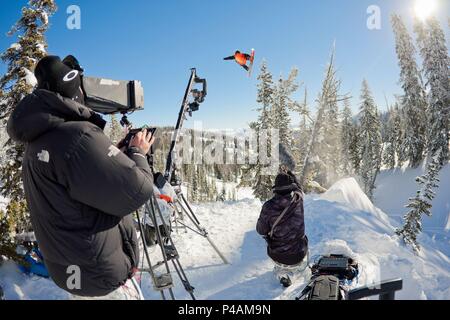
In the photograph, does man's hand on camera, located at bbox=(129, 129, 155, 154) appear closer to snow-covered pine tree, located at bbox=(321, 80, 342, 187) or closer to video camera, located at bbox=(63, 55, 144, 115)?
video camera, located at bbox=(63, 55, 144, 115)

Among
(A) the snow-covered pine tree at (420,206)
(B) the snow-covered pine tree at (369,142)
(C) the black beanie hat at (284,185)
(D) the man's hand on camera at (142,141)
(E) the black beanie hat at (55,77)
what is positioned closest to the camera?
(E) the black beanie hat at (55,77)

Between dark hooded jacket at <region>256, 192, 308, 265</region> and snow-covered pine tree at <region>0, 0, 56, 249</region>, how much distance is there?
7.31m

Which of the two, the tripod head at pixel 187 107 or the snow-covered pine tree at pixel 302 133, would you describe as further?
the snow-covered pine tree at pixel 302 133

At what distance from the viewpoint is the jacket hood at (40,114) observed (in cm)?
196

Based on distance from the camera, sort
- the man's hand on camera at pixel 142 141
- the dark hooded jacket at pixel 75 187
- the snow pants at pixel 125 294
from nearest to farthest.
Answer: the dark hooded jacket at pixel 75 187, the snow pants at pixel 125 294, the man's hand on camera at pixel 142 141

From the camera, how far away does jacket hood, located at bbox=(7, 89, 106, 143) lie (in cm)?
196

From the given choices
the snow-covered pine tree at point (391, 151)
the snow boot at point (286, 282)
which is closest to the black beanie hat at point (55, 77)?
the snow boot at point (286, 282)

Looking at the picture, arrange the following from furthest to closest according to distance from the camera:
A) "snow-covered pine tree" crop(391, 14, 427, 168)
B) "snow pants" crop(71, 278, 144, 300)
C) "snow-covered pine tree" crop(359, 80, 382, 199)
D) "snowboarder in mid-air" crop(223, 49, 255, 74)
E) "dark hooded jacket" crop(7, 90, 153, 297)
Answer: "snow-covered pine tree" crop(359, 80, 382, 199) → "snow-covered pine tree" crop(391, 14, 427, 168) → "snowboarder in mid-air" crop(223, 49, 255, 74) → "snow pants" crop(71, 278, 144, 300) → "dark hooded jacket" crop(7, 90, 153, 297)

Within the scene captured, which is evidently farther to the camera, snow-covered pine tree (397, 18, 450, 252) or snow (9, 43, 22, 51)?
snow-covered pine tree (397, 18, 450, 252)

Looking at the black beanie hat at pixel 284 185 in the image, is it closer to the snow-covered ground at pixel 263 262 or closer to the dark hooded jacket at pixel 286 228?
the dark hooded jacket at pixel 286 228

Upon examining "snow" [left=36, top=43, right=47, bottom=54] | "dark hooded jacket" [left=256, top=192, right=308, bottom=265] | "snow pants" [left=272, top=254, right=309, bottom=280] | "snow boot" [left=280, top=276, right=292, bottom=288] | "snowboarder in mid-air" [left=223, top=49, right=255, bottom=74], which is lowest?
"snow boot" [left=280, top=276, right=292, bottom=288]

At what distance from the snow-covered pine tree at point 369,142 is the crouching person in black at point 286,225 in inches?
1441

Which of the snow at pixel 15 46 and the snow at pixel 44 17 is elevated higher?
the snow at pixel 44 17

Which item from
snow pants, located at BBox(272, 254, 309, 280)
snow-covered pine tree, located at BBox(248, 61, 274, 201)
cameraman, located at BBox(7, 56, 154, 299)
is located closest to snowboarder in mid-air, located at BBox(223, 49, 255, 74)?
snow pants, located at BBox(272, 254, 309, 280)
